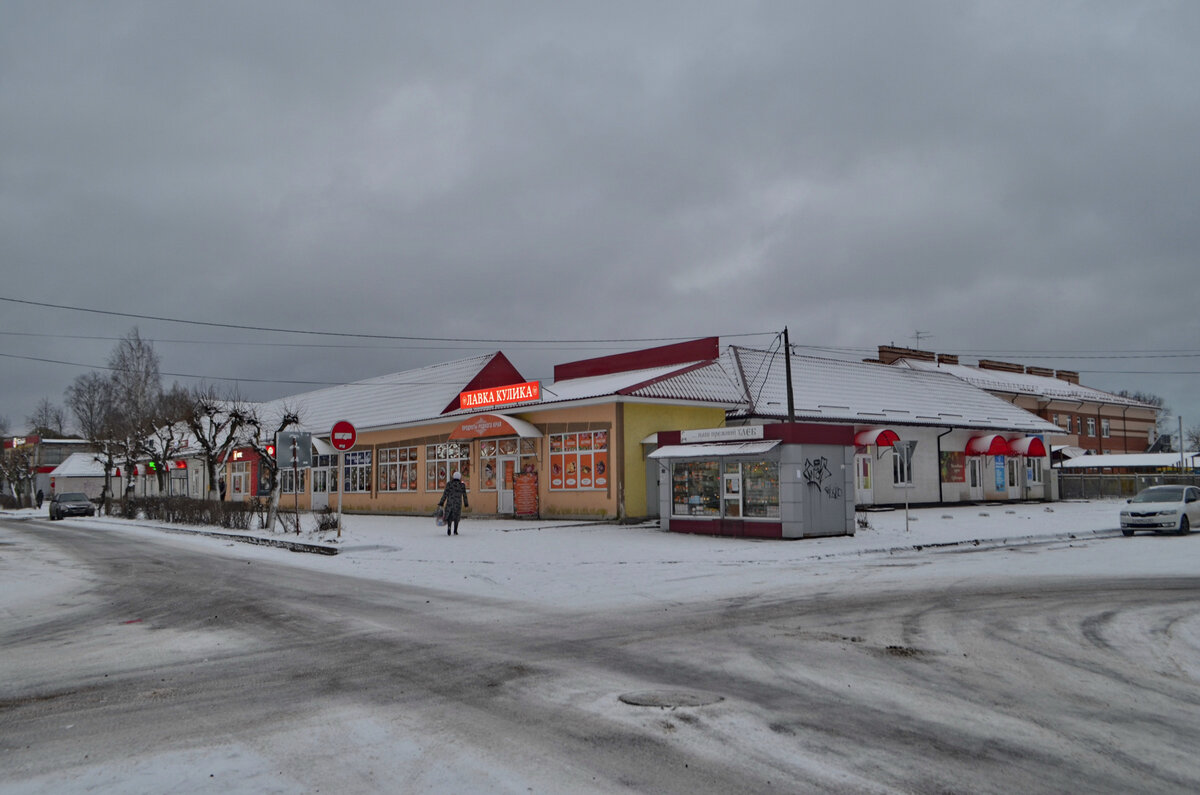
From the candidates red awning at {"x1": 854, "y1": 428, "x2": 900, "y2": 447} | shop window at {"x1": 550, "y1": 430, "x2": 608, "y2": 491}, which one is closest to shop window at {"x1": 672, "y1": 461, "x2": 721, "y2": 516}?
shop window at {"x1": 550, "y1": 430, "x2": 608, "y2": 491}

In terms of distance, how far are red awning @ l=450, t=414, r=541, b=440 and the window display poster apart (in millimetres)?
20220

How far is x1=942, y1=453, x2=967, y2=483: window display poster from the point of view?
4059 cm

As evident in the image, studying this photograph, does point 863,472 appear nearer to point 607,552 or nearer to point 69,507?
point 607,552

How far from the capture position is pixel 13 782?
514cm

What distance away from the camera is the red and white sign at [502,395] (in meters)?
31.5

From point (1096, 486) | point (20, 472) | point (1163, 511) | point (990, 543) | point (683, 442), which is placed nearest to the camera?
point (990, 543)

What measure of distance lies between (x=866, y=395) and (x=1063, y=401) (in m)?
28.3

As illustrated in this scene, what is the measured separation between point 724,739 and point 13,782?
14.1 ft

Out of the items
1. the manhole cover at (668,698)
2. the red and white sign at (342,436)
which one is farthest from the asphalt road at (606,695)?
the red and white sign at (342,436)

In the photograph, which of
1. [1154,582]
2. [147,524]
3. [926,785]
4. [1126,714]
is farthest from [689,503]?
[147,524]

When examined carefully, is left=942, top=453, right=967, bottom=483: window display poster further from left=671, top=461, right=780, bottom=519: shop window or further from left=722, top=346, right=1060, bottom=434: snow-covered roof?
left=671, top=461, right=780, bottom=519: shop window

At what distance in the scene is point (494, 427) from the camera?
3191 centimetres

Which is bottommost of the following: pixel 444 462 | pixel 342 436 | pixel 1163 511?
pixel 1163 511

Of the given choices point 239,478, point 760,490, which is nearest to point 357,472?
point 239,478
